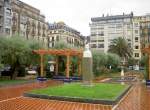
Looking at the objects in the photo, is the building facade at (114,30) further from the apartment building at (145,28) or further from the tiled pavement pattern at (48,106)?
the tiled pavement pattern at (48,106)

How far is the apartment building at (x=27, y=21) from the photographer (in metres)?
67.1

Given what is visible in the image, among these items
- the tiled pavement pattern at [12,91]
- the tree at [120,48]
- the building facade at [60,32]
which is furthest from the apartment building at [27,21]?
the tiled pavement pattern at [12,91]

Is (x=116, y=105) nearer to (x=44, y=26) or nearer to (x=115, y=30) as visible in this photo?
(x=44, y=26)

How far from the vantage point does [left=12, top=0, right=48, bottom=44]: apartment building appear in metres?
67.1

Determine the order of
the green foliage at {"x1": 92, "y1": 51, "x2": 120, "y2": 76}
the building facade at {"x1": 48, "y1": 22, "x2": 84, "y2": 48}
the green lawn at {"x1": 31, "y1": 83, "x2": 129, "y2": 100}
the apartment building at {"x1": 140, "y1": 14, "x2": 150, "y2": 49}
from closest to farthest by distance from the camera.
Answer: the green lawn at {"x1": 31, "y1": 83, "x2": 129, "y2": 100}
the green foliage at {"x1": 92, "y1": 51, "x2": 120, "y2": 76}
the building facade at {"x1": 48, "y1": 22, "x2": 84, "y2": 48}
the apartment building at {"x1": 140, "y1": 14, "x2": 150, "y2": 49}

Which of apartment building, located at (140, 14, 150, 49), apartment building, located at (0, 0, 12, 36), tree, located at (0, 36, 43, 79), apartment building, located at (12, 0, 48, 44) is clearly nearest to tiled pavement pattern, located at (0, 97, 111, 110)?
tree, located at (0, 36, 43, 79)

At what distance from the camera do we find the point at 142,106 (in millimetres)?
16156

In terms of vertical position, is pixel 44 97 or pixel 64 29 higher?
pixel 64 29

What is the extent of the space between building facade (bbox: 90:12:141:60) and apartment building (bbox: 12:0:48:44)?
35668mm

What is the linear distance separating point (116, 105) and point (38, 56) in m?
23.9

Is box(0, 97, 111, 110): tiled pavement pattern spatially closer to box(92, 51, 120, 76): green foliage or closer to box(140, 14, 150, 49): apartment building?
box(92, 51, 120, 76): green foliage

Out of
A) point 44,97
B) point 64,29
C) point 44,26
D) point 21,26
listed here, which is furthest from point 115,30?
point 44,97

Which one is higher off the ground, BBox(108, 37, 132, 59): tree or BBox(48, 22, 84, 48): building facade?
BBox(48, 22, 84, 48): building facade

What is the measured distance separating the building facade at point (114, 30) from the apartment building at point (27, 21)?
1404 inches
